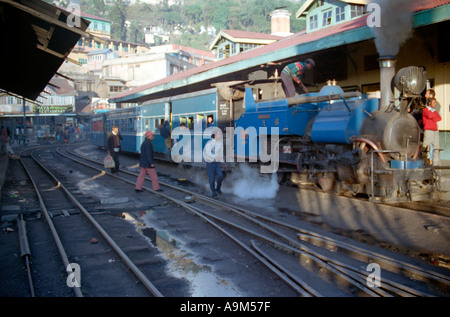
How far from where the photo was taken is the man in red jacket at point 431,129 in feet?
27.6

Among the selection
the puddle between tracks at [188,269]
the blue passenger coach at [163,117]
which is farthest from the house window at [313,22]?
the puddle between tracks at [188,269]

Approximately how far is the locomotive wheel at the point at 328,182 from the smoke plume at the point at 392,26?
3056mm

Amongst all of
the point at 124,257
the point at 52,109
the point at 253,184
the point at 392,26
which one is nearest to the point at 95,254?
the point at 124,257

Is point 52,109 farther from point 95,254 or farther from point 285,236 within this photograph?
point 285,236

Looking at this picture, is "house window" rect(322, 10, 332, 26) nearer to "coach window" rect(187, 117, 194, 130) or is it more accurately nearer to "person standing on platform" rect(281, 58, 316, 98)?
"person standing on platform" rect(281, 58, 316, 98)

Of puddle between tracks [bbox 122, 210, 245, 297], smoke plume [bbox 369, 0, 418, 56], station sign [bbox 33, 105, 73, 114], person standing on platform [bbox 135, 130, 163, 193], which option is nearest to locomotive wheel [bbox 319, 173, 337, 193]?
smoke plume [bbox 369, 0, 418, 56]

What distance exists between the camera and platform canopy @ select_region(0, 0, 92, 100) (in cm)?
638

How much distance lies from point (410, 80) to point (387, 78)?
55cm

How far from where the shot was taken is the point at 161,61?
2074 inches

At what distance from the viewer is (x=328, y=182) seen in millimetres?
9445

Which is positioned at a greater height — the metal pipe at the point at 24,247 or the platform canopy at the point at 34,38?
the platform canopy at the point at 34,38

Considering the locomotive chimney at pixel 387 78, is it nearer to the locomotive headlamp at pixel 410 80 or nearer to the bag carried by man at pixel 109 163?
the locomotive headlamp at pixel 410 80
